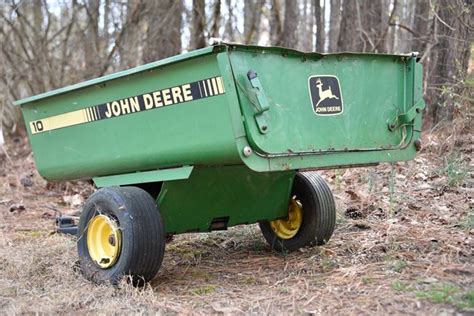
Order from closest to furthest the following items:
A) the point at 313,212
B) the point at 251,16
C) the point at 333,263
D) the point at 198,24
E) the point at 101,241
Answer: the point at 101,241, the point at 333,263, the point at 313,212, the point at 198,24, the point at 251,16

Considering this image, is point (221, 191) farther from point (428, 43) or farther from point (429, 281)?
point (428, 43)

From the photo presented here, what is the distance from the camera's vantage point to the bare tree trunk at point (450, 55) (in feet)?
23.4

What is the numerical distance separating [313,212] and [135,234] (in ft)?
5.32

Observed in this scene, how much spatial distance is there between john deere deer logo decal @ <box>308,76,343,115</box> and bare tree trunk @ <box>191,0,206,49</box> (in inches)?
331

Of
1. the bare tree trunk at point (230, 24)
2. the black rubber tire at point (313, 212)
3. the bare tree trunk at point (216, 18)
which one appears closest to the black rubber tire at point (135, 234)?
the black rubber tire at point (313, 212)

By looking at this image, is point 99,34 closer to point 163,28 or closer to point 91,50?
point 91,50

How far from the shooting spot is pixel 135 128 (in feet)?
14.1

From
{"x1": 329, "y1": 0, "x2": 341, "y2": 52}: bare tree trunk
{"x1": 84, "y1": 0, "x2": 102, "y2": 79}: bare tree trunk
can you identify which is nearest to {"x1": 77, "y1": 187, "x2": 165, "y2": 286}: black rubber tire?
{"x1": 84, "y1": 0, "x2": 102, "y2": 79}: bare tree trunk

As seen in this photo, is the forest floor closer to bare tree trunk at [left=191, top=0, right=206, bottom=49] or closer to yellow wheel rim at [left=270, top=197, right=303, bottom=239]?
yellow wheel rim at [left=270, top=197, right=303, bottom=239]

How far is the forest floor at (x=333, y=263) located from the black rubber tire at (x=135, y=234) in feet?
0.36

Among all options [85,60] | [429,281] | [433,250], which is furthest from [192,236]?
[85,60]

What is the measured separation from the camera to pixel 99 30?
12.1 metres

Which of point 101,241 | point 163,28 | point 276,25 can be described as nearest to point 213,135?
point 101,241

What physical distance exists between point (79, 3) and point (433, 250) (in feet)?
30.7
